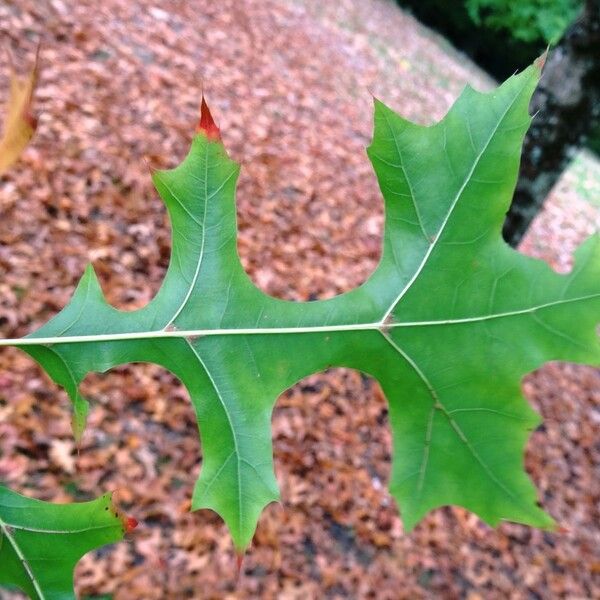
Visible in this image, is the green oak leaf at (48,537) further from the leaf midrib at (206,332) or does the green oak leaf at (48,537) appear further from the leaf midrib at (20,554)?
the leaf midrib at (206,332)

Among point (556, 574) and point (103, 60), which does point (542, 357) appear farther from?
point (103, 60)

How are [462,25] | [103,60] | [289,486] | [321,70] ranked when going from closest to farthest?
1. [289,486]
2. [103,60]
3. [321,70]
4. [462,25]

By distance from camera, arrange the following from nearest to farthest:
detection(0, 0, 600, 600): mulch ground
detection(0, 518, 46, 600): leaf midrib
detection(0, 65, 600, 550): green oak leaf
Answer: detection(0, 65, 600, 550): green oak leaf, detection(0, 518, 46, 600): leaf midrib, detection(0, 0, 600, 600): mulch ground

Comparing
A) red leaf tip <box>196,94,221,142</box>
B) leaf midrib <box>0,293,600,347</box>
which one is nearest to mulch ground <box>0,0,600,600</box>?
leaf midrib <box>0,293,600,347</box>

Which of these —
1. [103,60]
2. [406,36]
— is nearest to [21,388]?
[103,60]

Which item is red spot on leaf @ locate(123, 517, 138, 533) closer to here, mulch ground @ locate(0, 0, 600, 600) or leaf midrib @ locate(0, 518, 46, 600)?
leaf midrib @ locate(0, 518, 46, 600)

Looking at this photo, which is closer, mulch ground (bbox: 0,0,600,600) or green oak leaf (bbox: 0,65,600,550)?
green oak leaf (bbox: 0,65,600,550)
